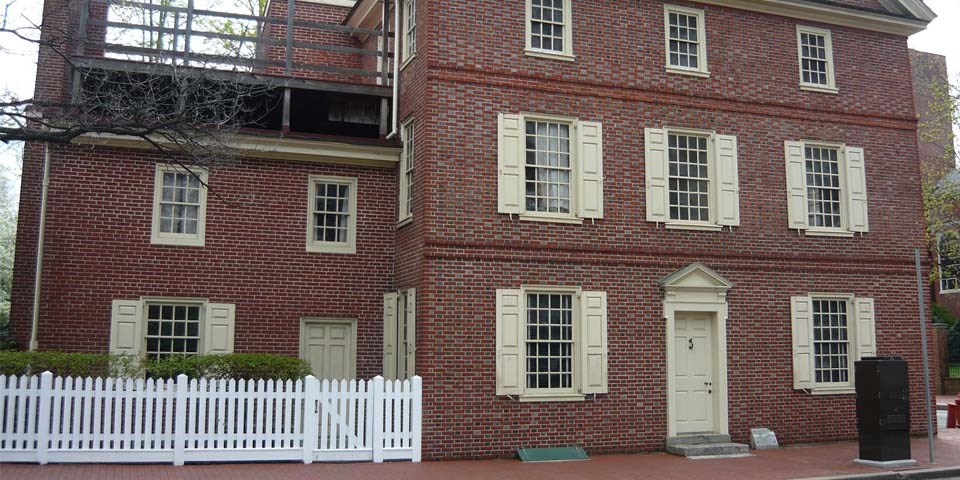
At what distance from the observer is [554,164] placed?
15.2 meters

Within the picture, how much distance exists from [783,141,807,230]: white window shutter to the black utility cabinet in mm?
3692

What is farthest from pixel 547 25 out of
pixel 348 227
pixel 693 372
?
pixel 693 372

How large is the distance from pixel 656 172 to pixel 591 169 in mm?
1353

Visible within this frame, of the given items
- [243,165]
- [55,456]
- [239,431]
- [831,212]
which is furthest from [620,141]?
[55,456]

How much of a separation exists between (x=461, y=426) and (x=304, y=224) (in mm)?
4932

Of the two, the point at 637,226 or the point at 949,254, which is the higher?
the point at 949,254

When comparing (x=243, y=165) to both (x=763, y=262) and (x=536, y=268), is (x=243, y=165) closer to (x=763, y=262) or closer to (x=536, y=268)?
(x=536, y=268)

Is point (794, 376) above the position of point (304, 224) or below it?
below

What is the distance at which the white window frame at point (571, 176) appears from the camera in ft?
48.4

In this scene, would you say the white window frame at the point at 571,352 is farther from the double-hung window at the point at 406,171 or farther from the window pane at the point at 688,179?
the double-hung window at the point at 406,171

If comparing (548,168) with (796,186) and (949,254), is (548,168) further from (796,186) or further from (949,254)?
(949,254)

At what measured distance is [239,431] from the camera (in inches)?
487

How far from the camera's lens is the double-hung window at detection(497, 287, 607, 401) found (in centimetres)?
1423

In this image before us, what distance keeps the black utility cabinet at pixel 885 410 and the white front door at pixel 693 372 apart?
2.79 meters
